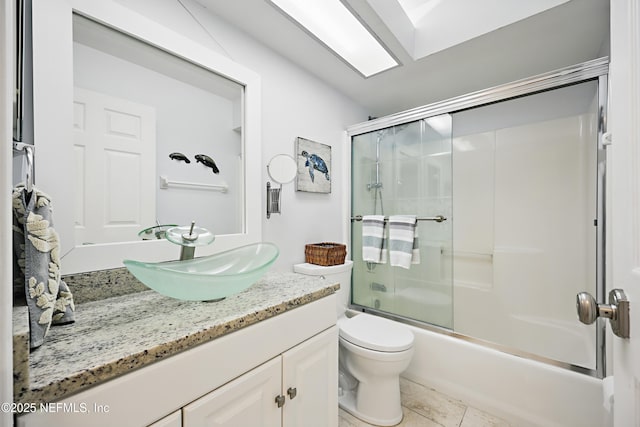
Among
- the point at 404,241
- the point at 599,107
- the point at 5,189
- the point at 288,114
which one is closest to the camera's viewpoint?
the point at 5,189

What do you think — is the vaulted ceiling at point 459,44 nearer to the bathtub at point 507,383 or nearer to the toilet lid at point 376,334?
the toilet lid at point 376,334

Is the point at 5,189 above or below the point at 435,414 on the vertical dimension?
above

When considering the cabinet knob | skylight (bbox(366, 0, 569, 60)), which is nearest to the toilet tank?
the cabinet knob

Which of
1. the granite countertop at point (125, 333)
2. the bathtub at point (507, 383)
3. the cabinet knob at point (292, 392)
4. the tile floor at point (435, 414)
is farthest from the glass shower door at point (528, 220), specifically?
the granite countertop at point (125, 333)

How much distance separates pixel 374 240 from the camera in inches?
79.4

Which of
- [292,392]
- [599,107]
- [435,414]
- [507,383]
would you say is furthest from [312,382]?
[599,107]

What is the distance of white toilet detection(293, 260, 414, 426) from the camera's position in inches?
52.1

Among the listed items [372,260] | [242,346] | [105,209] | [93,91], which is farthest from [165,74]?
[372,260]

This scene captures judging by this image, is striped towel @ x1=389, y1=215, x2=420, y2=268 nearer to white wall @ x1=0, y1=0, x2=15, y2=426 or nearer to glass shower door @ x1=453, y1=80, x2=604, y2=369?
glass shower door @ x1=453, y1=80, x2=604, y2=369

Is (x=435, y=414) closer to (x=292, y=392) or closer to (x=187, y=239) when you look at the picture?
(x=292, y=392)

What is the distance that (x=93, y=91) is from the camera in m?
0.96

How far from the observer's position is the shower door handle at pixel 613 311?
18.8 inches

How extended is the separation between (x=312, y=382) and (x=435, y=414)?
92 cm

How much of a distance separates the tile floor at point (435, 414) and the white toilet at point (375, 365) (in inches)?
2.3
